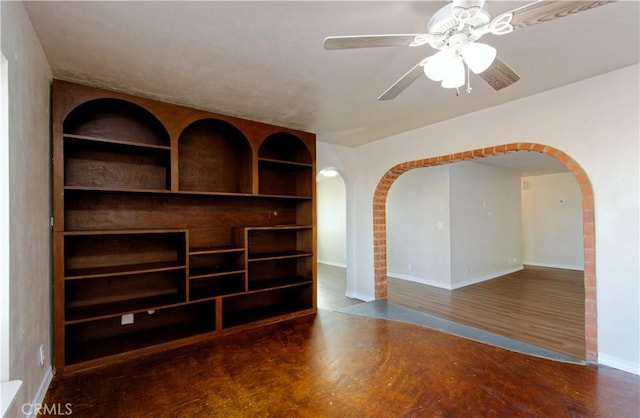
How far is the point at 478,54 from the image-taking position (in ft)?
4.87

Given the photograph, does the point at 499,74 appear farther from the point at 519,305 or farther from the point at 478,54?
the point at 519,305

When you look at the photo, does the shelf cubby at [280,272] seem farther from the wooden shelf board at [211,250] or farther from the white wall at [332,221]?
the white wall at [332,221]

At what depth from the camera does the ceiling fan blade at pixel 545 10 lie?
117 centimetres

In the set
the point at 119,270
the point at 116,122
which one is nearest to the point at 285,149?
the point at 116,122

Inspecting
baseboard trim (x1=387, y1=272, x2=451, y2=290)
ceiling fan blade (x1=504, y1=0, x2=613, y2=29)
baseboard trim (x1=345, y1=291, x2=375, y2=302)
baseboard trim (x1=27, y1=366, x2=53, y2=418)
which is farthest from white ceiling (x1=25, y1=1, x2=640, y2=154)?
baseboard trim (x1=387, y1=272, x2=451, y2=290)

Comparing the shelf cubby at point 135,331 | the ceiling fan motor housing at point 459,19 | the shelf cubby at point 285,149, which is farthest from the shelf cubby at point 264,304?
the ceiling fan motor housing at point 459,19

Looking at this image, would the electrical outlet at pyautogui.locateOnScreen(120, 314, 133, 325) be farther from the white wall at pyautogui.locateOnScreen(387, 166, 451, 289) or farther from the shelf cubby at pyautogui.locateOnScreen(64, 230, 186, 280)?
the white wall at pyautogui.locateOnScreen(387, 166, 451, 289)

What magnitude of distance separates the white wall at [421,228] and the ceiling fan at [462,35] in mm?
4084

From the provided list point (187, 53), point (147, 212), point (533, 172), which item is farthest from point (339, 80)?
point (533, 172)

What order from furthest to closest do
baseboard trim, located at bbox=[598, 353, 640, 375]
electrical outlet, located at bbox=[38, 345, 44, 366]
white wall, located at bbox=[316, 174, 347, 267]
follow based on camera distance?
white wall, located at bbox=[316, 174, 347, 267] → baseboard trim, located at bbox=[598, 353, 640, 375] → electrical outlet, located at bbox=[38, 345, 44, 366]

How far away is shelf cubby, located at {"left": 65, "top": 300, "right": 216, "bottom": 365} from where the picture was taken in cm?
258

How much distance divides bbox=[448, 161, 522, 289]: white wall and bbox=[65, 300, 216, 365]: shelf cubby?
432 cm

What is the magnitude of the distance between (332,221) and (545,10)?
7.25 meters

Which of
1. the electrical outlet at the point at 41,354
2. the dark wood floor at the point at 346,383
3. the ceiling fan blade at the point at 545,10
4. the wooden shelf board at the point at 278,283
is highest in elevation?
the ceiling fan blade at the point at 545,10
